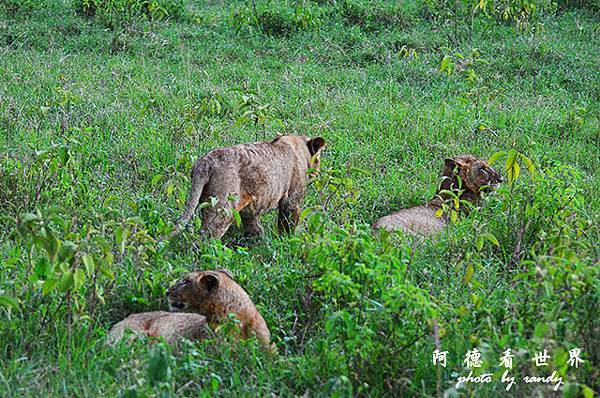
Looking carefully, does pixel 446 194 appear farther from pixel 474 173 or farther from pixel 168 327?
pixel 168 327

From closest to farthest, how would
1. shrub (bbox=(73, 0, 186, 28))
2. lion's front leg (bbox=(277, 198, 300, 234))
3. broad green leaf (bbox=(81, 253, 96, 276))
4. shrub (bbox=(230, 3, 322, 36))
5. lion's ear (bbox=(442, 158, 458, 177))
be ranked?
broad green leaf (bbox=(81, 253, 96, 276)) → lion's front leg (bbox=(277, 198, 300, 234)) → lion's ear (bbox=(442, 158, 458, 177)) → shrub (bbox=(73, 0, 186, 28)) → shrub (bbox=(230, 3, 322, 36))

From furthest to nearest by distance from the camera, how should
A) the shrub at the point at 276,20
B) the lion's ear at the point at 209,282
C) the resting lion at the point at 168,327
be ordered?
the shrub at the point at 276,20 → the lion's ear at the point at 209,282 → the resting lion at the point at 168,327

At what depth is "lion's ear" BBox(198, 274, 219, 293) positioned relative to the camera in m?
4.76

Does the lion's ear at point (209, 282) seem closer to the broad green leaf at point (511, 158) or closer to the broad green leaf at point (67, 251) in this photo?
the broad green leaf at point (67, 251)

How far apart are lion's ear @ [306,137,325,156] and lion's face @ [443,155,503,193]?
131 centimetres

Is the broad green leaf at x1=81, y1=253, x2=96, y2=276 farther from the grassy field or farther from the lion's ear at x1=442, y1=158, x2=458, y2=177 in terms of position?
the lion's ear at x1=442, y1=158, x2=458, y2=177

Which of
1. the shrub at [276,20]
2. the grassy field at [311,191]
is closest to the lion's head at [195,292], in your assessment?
the grassy field at [311,191]

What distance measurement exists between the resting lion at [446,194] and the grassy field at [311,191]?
0.86ft

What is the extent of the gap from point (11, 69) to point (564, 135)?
635 centimetres

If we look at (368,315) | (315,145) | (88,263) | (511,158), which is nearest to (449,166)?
(315,145)

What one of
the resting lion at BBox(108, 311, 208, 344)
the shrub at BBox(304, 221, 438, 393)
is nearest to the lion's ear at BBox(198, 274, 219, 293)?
the resting lion at BBox(108, 311, 208, 344)

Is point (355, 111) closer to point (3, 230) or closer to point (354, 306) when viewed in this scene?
point (3, 230)

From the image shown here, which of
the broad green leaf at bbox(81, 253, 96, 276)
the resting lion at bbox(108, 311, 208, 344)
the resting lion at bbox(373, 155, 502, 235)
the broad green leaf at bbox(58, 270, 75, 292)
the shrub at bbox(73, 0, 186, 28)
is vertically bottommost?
the resting lion at bbox(373, 155, 502, 235)

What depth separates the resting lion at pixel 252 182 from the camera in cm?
594
